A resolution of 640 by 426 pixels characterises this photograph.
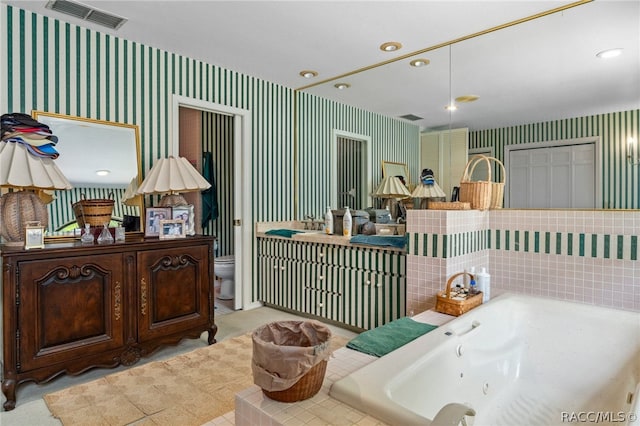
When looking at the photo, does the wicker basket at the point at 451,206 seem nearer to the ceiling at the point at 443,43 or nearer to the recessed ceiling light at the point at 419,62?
the ceiling at the point at 443,43

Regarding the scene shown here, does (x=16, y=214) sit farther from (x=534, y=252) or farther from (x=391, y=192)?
(x=534, y=252)

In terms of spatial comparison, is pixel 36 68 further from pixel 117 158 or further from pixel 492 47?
pixel 492 47

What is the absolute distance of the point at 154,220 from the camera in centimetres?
269

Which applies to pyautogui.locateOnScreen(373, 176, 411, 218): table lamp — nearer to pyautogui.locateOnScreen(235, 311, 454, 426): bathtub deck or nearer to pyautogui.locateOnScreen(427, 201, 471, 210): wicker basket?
pyautogui.locateOnScreen(427, 201, 471, 210): wicker basket

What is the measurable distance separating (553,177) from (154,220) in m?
2.79

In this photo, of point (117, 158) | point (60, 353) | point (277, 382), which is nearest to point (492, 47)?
point (277, 382)

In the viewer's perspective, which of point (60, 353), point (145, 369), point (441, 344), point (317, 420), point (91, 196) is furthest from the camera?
point (91, 196)

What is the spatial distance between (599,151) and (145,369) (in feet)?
10.3

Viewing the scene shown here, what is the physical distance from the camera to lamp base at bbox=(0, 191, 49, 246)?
81.7 inches

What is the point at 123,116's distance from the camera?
9.27 feet

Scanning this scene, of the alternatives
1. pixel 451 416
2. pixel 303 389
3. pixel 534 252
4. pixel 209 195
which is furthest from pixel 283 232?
pixel 451 416

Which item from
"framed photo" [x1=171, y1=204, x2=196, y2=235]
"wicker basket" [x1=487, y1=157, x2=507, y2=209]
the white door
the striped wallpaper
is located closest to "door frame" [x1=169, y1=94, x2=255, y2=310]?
the striped wallpaper

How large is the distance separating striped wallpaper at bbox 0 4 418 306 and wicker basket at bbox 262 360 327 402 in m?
2.26

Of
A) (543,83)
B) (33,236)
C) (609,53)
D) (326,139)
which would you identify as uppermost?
(609,53)
